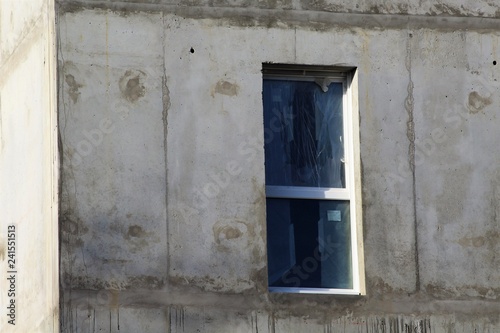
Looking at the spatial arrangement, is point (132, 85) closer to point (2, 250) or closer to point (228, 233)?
point (228, 233)

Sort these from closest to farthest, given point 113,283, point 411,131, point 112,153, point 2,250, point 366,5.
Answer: point 113,283 → point 112,153 → point 411,131 → point 366,5 → point 2,250

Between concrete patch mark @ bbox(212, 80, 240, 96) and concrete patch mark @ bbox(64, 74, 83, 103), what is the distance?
133cm

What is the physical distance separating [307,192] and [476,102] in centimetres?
194

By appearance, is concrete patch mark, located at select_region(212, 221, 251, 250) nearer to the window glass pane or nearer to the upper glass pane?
the window glass pane

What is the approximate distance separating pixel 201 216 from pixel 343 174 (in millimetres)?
1587

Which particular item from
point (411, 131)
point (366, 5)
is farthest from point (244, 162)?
point (366, 5)

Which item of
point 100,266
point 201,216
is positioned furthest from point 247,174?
point 100,266

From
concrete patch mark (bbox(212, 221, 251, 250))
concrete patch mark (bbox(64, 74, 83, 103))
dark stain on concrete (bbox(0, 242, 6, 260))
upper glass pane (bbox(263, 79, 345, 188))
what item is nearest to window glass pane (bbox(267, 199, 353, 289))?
upper glass pane (bbox(263, 79, 345, 188))

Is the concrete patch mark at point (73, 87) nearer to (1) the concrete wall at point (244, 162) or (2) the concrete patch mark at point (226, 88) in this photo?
(1) the concrete wall at point (244, 162)

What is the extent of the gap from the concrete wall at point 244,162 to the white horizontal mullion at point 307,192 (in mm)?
301

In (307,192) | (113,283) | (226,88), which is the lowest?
(113,283)

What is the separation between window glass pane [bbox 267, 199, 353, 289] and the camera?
1778cm

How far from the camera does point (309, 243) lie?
58.7ft

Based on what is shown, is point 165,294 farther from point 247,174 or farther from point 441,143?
point 441,143
